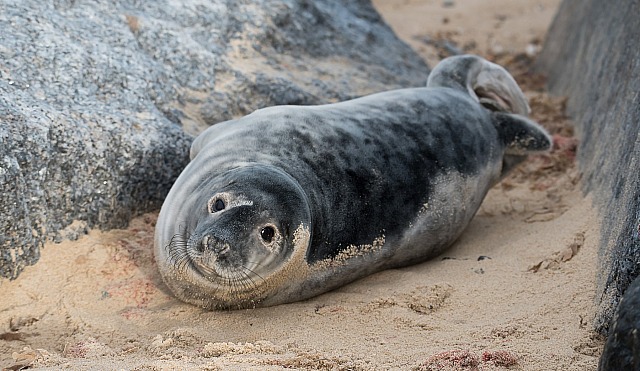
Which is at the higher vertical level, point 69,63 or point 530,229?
point 69,63

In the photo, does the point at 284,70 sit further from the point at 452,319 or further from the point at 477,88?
the point at 452,319

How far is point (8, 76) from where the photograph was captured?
3812mm

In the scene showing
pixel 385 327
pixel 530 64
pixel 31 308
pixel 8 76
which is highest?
pixel 8 76

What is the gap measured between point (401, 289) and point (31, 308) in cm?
143

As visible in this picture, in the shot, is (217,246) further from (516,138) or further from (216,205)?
(516,138)

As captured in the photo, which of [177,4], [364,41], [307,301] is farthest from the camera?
[364,41]

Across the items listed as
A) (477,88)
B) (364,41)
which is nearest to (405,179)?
(477,88)

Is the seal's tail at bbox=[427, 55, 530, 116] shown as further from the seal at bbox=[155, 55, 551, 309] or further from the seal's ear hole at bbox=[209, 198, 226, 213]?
the seal's ear hole at bbox=[209, 198, 226, 213]

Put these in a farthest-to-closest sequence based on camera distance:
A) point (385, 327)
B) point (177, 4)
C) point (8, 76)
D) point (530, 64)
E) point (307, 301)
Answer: point (530, 64) → point (177, 4) → point (8, 76) → point (307, 301) → point (385, 327)

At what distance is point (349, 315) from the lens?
339 centimetres

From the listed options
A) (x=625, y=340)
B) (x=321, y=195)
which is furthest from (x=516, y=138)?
(x=625, y=340)

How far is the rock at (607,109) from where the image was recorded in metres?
3.06

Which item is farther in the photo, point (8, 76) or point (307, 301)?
point (8, 76)

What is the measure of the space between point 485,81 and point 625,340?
9.44ft
